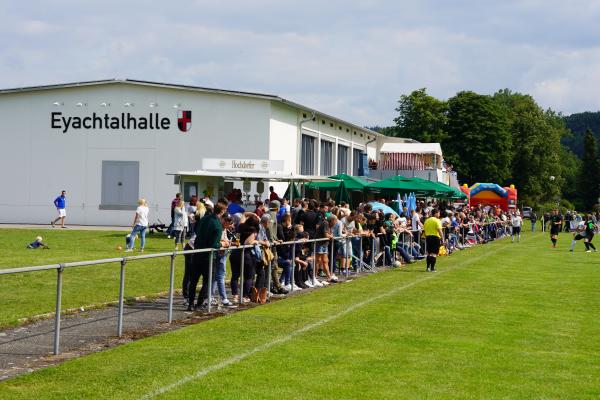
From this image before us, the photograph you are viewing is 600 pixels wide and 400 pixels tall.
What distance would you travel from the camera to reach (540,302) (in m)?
17.0

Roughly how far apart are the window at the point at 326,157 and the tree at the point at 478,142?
31473mm

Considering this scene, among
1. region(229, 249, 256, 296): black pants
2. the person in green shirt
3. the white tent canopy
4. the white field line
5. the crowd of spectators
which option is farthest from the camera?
the white tent canopy

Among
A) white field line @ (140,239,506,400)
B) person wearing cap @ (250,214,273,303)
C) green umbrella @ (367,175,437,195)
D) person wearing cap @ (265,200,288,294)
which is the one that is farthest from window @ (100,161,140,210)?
person wearing cap @ (250,214,273,303)

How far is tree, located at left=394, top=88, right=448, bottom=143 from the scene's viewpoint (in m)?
87.5

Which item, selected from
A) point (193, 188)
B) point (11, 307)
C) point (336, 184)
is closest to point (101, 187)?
point (193, 188)

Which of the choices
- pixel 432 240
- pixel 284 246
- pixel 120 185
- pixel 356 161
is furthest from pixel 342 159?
pixel 284 246

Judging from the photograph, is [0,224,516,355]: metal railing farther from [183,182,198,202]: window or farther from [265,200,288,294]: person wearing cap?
[183,182,198,202]: window

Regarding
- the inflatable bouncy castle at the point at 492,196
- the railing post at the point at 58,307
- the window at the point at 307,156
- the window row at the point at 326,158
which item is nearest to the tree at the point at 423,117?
the inflatable bouncy castle at the point at 492,196

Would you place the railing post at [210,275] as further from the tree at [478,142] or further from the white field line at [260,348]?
the tree at [478,142]

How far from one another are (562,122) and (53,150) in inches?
3533

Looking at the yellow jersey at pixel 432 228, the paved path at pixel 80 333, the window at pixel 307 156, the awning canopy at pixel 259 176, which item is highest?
the window at pixel 307 156

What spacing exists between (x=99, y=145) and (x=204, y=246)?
110 ft

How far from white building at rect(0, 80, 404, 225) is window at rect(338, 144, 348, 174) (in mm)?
10574

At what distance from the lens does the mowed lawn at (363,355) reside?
28.1 ft
